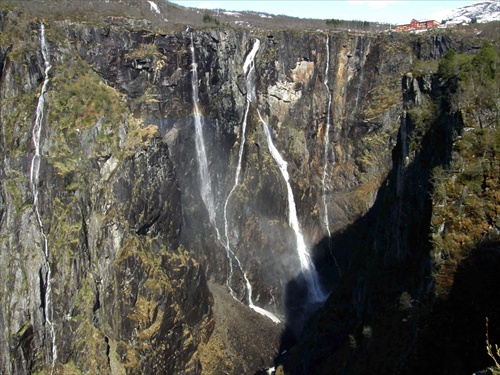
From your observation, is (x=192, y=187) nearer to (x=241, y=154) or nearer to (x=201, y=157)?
(x=201, y=157)

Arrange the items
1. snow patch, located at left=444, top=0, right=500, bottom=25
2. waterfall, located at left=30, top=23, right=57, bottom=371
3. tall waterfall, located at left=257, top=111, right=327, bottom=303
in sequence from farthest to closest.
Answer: snow patch, located at left=444, top=0, right=500, bottom=25 < tall waterfall, located at left=257, top=111, right=327, bottom=303 < waterfall, located at left=30, top=23, right=57, bottom=371

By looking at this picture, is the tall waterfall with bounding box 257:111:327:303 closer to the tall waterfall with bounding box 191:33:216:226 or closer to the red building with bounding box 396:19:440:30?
the tall waterfall with bounding box 191:33:216:226

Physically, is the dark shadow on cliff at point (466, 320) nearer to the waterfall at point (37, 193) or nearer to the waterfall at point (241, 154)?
the waterfall at point (37, 193)

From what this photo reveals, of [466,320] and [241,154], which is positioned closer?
[466,320]

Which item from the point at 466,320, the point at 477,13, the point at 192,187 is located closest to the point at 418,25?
the point at 477,13

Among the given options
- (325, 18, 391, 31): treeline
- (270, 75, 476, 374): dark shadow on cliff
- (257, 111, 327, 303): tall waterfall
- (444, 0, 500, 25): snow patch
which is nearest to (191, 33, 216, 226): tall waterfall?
(257, 111, 327, 303): tall waterfall

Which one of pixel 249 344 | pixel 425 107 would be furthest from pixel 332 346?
pixel 425 107
